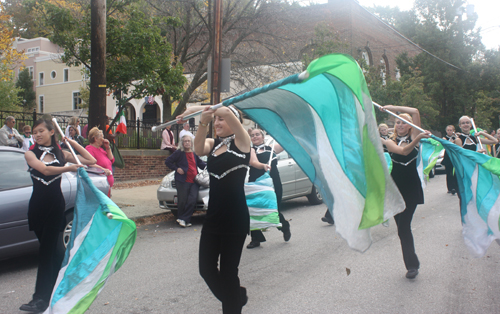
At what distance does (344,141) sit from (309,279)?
91.5 inches

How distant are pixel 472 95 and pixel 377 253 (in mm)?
32822

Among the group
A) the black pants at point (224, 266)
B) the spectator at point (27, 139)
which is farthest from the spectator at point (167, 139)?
the black pants at point (224, 266)

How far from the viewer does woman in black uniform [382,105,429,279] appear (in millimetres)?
4863

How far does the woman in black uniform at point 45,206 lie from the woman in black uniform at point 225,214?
1.62 metres

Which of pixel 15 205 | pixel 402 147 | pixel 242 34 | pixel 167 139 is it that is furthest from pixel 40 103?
pixel 402 147

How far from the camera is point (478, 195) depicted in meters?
4.16

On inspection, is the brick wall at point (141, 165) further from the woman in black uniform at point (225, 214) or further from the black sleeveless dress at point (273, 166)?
the woman in black uniform at point (225, 214)

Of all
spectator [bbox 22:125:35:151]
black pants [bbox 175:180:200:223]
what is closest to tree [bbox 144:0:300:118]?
spectator [bbox 22:125:35:151]

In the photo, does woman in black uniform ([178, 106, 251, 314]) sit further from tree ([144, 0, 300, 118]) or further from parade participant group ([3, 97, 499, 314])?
tree ([144, 0, 300, 118])

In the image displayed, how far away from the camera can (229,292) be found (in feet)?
10.4

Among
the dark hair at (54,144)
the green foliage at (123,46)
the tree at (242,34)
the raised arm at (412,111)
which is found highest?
the tree at (242,34)

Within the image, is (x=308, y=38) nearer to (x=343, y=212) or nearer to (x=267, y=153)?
(x=267, y=153)

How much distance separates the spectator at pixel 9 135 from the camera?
10.7m

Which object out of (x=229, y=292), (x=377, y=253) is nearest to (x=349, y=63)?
(x=229, y=292)
